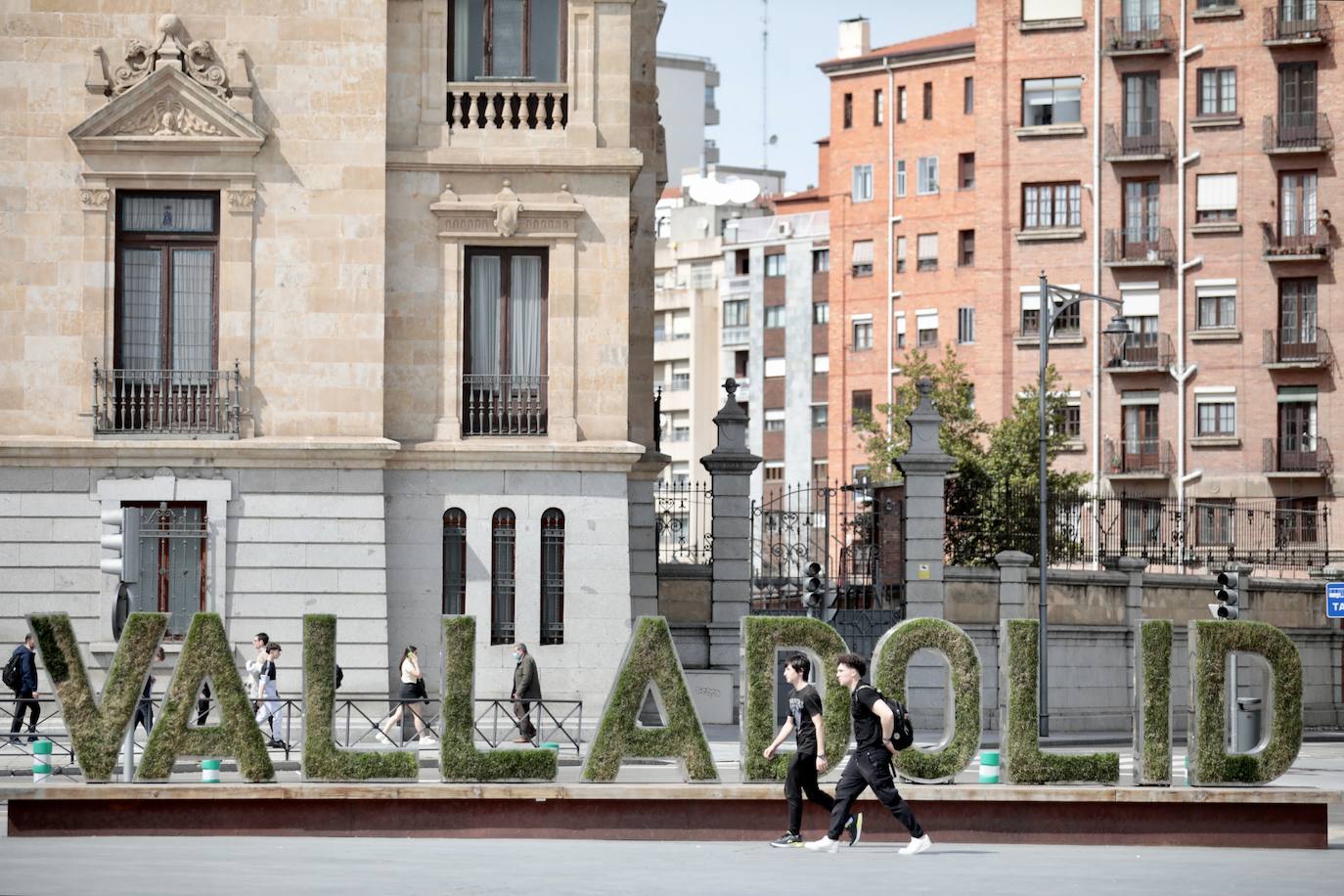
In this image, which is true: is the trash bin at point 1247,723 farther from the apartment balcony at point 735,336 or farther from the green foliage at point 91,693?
the apartment balcony at point 735,336

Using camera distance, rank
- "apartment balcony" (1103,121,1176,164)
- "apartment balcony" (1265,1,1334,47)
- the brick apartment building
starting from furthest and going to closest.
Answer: "apartment balcony" (1103,121,1176,164) < the brick apartment building < "apartment balcony" (1265,1,1334,47)

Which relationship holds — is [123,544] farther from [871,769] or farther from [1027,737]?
[1027,737]

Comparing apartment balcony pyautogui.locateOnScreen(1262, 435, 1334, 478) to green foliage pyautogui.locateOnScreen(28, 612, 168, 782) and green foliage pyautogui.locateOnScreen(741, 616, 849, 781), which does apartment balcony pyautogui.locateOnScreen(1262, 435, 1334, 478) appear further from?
green foliage pyautogui.locateOnScreen(28, 612, 168, 782)

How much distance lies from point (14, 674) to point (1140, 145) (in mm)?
50725

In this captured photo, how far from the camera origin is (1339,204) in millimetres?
70500

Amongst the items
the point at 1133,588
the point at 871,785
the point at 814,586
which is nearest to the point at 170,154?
the point at 814,586

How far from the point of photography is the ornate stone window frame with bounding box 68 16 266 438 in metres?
32.6

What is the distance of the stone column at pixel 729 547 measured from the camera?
126 ft

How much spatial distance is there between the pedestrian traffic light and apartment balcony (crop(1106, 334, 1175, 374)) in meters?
51.0

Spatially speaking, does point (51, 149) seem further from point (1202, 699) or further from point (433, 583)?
point (1202, 699)

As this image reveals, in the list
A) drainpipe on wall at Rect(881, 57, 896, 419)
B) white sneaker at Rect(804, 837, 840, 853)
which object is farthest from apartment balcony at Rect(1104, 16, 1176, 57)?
white sneaker at Rect(804, 837, 840, 853)

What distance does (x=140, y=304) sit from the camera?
33.0 metres

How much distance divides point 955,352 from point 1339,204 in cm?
1821

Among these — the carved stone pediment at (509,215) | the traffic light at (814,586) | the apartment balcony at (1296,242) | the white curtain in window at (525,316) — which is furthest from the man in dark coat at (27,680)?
the apartment balcony at (1296,242)
